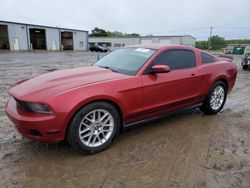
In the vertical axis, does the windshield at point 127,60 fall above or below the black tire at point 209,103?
above

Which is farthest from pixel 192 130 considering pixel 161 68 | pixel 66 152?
pixel 66 152

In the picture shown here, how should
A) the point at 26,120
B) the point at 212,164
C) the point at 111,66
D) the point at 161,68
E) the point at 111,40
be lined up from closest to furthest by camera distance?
the point at 26,120
the point at 212,164
the point at 161,68
the point at 111,66
the point at 111,40

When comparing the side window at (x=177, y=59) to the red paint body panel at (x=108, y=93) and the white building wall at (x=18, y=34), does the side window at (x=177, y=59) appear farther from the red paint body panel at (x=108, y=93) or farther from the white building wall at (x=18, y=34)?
the white building wall at (x=18, y=34)

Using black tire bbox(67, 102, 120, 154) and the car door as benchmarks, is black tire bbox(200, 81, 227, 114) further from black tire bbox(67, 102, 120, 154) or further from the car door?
black tire bbox(67, 102, 120, 154)

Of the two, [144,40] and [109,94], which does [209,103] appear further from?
[144,40]

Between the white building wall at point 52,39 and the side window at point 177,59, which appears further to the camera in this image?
the white building wall at point 52,39

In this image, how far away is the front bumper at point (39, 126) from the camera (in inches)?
103

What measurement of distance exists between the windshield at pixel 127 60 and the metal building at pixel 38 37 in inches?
1405

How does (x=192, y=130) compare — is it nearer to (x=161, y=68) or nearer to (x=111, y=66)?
(x=161, y=68)

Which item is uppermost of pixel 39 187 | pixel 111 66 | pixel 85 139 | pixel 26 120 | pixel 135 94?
pixel 111 66

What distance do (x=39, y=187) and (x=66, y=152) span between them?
744 mm

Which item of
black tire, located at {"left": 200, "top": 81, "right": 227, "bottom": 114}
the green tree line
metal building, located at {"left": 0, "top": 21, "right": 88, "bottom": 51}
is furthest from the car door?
the green tree line

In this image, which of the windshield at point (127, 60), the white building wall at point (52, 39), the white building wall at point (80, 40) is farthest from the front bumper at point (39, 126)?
the white building wall at point (80, 40)

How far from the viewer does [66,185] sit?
95.9 inches
